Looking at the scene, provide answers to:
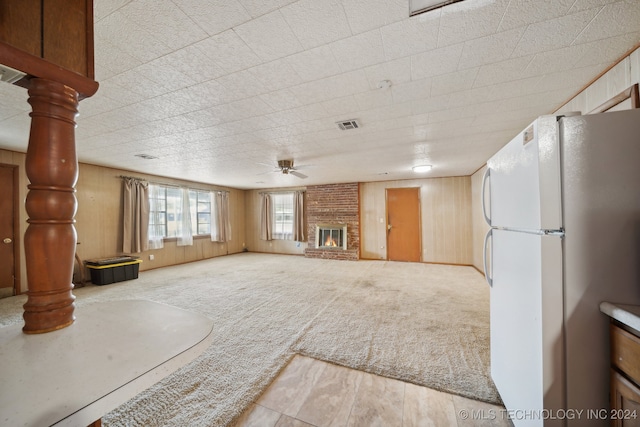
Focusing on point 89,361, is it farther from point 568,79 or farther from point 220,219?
point 220,219

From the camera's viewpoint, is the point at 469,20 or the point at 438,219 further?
the point at 438,219

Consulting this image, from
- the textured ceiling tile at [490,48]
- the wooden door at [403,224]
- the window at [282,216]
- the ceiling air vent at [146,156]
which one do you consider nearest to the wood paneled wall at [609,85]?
the textured ceiling tile at [490,48]

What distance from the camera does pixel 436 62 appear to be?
61.5 inches

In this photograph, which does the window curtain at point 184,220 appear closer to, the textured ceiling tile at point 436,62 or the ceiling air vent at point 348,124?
the ceiling air vent at point 348,124

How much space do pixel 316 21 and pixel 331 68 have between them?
15.5 inches

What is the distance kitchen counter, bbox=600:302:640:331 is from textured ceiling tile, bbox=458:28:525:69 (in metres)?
1.47

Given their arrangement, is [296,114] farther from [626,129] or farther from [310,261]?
[310,261]

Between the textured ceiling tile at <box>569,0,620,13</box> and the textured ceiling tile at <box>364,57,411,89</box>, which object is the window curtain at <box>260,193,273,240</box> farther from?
the textured ceiling tile at <box>569,0,620,13</box>

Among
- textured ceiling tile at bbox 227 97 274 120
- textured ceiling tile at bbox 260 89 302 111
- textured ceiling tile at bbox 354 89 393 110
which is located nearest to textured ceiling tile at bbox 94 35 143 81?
textured ceiling tile at bbox 227 97 274 120

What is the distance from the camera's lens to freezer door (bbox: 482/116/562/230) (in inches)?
40.3

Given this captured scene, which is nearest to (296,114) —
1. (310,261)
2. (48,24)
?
(48,24)

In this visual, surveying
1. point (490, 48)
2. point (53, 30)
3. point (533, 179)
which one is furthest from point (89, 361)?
point (490, 48)

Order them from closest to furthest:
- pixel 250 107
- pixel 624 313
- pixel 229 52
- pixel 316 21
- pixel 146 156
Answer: pixel 624 313, pixel 316 21, pixel 229 52, pixel 250 107, pixel 146 156

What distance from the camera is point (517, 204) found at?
1.25 meters
